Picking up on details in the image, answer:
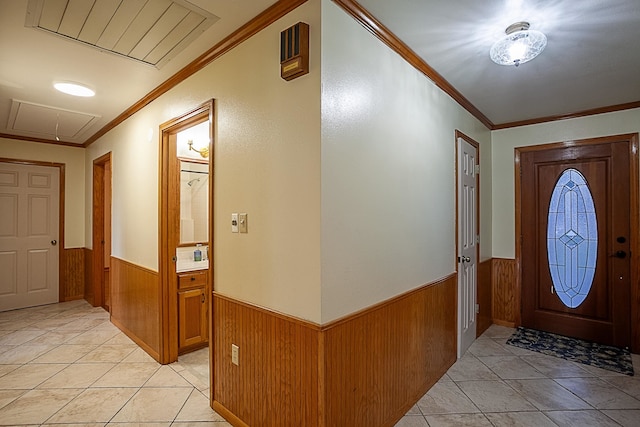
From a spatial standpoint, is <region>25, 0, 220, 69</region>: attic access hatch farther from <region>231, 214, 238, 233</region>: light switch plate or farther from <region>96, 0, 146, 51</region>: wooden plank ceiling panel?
<region>231, 214, 238, 233</region>: light switch plate

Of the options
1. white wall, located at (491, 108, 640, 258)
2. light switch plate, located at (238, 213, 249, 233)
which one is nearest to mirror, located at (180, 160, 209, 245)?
light switch plate, located at (238, 213, 249, 233)

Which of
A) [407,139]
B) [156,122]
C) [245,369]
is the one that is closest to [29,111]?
[156,122]

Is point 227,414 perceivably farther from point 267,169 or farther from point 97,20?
point 97,20

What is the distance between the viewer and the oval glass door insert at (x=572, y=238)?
352 centimetres

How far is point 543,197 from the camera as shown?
378 centimetres

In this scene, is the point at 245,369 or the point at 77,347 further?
the point at 77,347

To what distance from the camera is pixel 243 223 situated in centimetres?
199

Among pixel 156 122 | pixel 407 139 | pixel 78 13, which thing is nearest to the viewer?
pixel 78 13

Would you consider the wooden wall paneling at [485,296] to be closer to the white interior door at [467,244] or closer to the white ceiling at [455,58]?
the white interior door at [467,244]

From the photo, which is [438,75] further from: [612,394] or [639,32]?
[612,394]

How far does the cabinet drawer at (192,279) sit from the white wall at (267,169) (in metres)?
0.95

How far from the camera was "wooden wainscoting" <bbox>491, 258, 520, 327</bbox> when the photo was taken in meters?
3.94

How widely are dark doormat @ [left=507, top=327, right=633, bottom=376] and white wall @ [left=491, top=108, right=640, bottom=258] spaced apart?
0.91 meters

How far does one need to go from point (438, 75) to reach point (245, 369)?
2493mm
